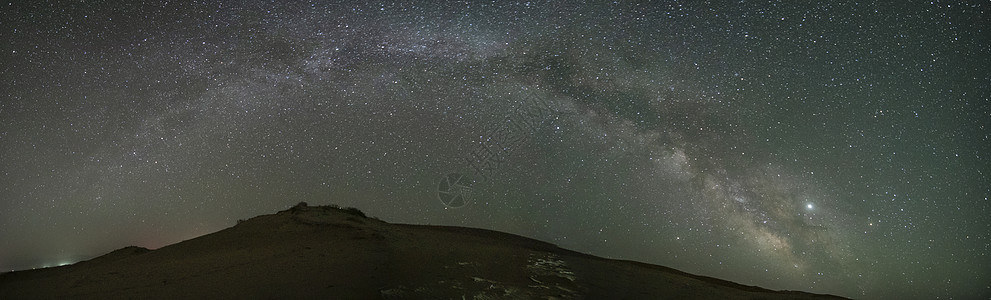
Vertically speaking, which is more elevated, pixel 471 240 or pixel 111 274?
pixel 471 240

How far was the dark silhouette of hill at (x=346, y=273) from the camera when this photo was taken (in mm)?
7121

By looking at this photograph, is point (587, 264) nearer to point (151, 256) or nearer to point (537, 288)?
point (537, 288)

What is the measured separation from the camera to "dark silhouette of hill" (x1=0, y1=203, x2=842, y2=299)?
7121 mm

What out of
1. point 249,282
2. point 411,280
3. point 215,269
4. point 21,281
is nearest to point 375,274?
point 411,280

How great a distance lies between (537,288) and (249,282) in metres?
4.01

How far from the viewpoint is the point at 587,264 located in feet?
34.3

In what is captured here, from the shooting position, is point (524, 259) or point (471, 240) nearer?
point (524, 259)

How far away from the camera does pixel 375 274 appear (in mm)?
7418

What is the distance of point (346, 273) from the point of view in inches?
293

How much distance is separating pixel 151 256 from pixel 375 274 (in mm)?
6587

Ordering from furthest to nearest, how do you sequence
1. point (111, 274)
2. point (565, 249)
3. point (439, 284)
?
point (565, 249) < point (111, 274) < point (439, 284)

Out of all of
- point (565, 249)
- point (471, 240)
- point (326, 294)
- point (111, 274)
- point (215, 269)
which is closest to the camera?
point (326, 294)

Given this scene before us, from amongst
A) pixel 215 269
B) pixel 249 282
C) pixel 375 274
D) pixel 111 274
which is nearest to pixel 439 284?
pixel 375 274

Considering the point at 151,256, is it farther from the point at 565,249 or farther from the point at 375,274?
the point at 565,249
